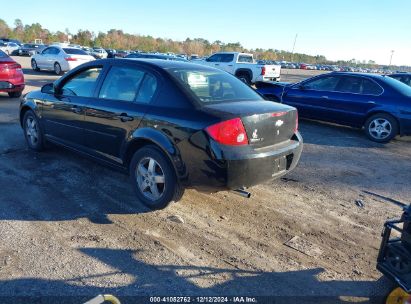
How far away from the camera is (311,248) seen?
3.41 m

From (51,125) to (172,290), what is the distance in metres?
3.58

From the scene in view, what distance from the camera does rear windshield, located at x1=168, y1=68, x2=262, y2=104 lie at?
3873mm

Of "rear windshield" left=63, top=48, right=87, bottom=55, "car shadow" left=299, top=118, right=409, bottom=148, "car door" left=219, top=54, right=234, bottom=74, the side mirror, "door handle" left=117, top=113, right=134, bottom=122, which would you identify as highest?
"car door" left=219, top=54, right=234, bottom=74

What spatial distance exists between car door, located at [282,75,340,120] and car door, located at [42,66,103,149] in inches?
235

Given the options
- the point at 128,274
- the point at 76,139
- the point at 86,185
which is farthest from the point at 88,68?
the point at 128,274

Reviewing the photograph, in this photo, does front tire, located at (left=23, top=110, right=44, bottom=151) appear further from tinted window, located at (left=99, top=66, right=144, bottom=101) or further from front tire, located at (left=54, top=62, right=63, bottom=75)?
front tire, located at (left=54, top=62, right=63, bottom=75)

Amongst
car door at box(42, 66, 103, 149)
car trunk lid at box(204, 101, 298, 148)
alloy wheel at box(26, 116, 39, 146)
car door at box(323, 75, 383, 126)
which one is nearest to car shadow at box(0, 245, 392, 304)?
car trunk lid at box(204, 101, 298, 148)

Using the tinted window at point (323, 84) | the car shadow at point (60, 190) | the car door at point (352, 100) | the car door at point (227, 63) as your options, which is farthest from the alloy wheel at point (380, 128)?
the car door at point (227, 63)

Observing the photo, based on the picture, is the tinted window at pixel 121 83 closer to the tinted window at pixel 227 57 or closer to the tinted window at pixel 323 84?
the tinted window at pixel 323 84

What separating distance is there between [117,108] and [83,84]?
1.01m

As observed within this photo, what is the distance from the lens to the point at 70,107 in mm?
4824

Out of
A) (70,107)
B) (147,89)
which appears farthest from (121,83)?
(70,107)

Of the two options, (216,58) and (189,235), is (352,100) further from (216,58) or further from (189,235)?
(216,58)

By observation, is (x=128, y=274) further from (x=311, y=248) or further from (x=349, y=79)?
(x=349, y=79)
